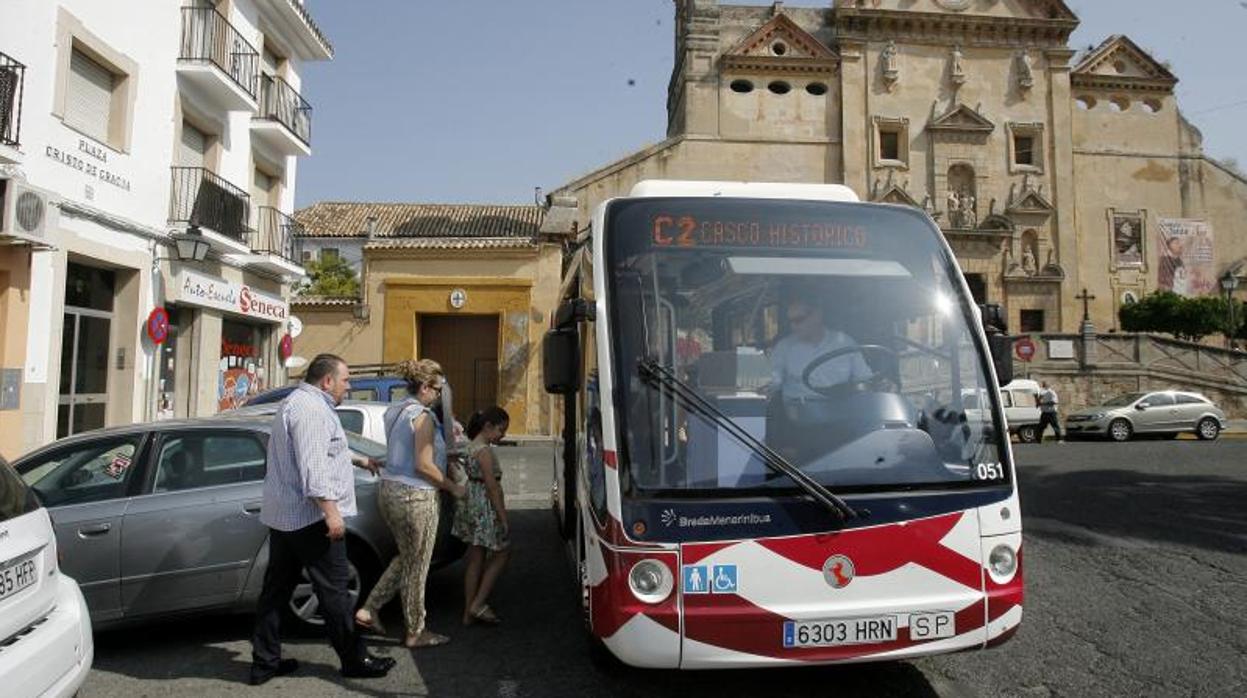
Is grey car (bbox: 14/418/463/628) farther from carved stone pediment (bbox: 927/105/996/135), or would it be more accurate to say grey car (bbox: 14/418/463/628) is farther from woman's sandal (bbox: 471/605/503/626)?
carved stone pediment (bbox: 927/105/996/135)

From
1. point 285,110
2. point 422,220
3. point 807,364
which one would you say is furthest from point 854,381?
point 422,220

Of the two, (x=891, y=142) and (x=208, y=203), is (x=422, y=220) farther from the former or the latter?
(x=891, y=142)

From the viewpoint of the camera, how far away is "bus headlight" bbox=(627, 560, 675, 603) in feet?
11.8

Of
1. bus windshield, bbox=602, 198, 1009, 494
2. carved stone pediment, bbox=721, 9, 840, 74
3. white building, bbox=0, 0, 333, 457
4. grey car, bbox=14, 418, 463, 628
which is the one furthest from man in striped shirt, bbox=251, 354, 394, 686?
carved stone pediment, bbox=721, 9, 840, 74

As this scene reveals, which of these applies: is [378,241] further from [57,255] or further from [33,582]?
[33,582]

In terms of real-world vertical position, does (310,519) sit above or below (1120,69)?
below

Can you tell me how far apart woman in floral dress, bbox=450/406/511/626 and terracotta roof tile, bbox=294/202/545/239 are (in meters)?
20.4

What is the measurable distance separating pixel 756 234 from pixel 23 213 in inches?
380

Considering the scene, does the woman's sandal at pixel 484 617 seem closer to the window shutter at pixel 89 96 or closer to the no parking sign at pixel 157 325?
the no parking sign at pixel 157 325

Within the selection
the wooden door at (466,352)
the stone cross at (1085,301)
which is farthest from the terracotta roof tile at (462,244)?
the stone cross at (1085,301)

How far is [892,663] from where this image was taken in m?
4.72

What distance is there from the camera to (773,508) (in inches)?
145

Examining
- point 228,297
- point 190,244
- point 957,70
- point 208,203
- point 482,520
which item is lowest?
point 482,520

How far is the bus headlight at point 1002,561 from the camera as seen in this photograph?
12.6 feet
